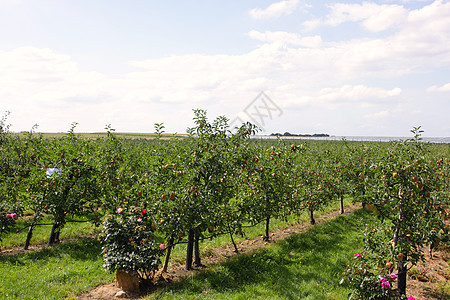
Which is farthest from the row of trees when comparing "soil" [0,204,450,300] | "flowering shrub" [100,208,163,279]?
"soil" [0,204,450,300]

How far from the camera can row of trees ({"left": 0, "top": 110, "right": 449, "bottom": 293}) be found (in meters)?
5.71

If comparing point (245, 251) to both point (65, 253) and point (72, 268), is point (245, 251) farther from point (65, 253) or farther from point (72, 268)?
point (65, 253)

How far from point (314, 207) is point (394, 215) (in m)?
5.69

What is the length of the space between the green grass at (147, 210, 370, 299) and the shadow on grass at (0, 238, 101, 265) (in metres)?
3.41

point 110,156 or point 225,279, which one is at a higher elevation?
point 110,156

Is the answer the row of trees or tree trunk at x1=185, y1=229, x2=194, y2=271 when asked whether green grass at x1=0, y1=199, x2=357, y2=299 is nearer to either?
tree trunk at x1=185, y1=229, x2=194, y2=271

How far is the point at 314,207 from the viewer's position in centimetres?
1161

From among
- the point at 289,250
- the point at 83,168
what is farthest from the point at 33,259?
the point at 289,250

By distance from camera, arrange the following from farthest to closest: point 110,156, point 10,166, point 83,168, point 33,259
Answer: point 10,166
point 110,156
point 83,168
point 33,259

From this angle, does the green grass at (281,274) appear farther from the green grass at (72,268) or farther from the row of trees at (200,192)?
the row of trees at (200,192)

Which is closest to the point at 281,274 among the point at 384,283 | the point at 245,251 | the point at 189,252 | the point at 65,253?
the point at 245,251

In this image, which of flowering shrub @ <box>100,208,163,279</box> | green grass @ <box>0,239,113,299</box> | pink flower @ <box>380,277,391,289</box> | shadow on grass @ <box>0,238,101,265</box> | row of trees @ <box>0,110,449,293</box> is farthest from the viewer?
shadow on grass @ <box>0,238,101,265</box>

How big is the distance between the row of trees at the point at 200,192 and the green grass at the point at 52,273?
942 millimetres

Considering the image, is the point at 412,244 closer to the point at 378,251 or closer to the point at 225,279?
the point at 378,251
